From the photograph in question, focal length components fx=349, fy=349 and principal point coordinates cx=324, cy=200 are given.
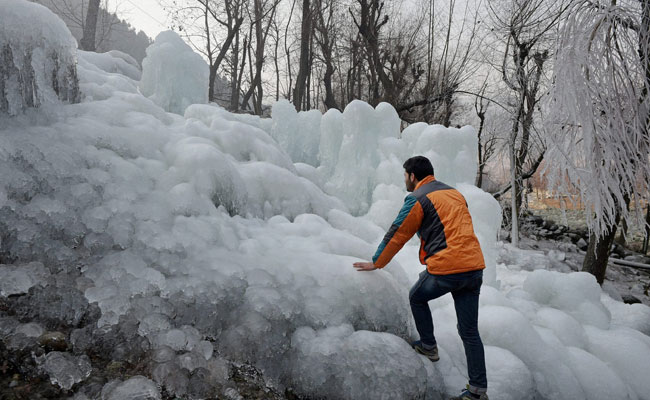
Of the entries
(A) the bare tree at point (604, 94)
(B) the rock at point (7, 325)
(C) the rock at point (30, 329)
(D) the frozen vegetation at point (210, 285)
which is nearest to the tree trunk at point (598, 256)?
(D) the frozen vegetation at point (210, 285)

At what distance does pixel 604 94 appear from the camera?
3.52 m

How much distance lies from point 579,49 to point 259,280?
384 centimetres

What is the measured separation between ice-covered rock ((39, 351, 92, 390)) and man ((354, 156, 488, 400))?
183cm

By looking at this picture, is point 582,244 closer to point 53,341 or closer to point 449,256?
point 449,256

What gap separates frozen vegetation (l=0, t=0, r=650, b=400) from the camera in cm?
199

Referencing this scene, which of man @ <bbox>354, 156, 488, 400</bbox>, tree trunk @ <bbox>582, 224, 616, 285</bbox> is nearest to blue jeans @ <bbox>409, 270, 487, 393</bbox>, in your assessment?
man @ <bbox>354, 156, 488, 400</bbox>

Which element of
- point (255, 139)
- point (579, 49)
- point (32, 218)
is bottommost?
point (32, 218)

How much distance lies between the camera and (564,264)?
8.53 meters

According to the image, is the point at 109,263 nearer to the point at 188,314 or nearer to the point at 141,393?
the point at 188,314

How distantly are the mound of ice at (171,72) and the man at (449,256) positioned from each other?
16.1 feet

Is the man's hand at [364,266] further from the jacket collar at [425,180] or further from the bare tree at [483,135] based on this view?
the bare tree at [483,135]

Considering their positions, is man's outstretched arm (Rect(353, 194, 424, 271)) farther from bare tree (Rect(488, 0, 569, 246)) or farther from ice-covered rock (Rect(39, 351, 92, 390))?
bare tree (Rect(488, 0, 569, 246))

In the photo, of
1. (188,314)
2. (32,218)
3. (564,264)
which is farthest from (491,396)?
(564,264)

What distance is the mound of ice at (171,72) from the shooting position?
5590 millimetres
